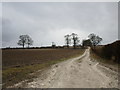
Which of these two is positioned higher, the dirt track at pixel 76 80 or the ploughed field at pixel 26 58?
the dirt track at pixel 76 80

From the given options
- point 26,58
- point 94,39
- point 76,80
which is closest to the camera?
point 76,80

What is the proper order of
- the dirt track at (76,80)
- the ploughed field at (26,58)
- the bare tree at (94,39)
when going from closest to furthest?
1. the dirt track at (76,80)
2. the ploughed field at (26,58)
3. the bare tree at (94,39)

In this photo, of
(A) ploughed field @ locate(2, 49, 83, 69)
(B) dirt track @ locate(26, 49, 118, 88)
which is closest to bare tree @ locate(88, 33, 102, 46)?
(A) ploughed field @ locate(2, 49, 83, 69)

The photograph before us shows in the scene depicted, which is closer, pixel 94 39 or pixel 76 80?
pixel 76 80

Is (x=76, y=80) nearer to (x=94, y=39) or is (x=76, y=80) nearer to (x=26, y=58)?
(x=26, y=58)

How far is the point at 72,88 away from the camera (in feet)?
34.4

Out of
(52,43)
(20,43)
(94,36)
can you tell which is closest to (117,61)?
(94,36)

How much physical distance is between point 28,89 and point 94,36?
130 meters

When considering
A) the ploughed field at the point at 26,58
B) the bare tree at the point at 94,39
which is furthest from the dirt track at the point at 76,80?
the bare tree at the point at 94,39

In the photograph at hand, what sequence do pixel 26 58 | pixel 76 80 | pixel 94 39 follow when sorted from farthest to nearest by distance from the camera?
pixel 94 39 < pixel 26 58 < pixel 76 80

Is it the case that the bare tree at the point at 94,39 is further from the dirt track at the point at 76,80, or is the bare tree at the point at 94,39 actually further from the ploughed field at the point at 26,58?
the dirt track at the point at 76,80

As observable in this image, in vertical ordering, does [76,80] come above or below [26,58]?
above

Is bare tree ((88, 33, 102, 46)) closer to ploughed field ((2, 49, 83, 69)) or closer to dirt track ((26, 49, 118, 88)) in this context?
ploughed field ((2, 49, 83, 69))

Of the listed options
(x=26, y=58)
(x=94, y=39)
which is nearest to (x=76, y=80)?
(x=26, y=58)
